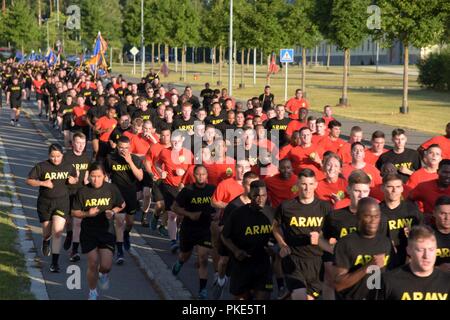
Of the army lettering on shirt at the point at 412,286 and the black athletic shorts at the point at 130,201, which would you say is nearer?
the army lettering on shirt at the point at 412,286

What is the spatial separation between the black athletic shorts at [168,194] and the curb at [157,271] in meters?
0.70

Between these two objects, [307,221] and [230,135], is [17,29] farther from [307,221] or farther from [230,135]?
[307,221]

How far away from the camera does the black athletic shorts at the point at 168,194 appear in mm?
11930

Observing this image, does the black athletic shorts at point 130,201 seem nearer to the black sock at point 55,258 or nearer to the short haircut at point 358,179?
the black sock at point 55,258

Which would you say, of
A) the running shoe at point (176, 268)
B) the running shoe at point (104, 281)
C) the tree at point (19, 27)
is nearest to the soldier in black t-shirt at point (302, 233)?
the running shoe at point (104, 281)

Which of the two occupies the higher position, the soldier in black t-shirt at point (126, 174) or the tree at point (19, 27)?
the tree at point (19, 27)

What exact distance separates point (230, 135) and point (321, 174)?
5402mm

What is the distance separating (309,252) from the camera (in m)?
7.68

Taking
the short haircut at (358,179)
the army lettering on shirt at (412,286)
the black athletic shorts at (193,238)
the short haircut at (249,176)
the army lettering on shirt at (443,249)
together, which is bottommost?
the black athletic shorts at (193,238)

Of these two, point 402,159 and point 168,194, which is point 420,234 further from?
point 168,194

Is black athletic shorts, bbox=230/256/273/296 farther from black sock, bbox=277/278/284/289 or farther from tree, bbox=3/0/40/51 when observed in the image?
tree, bbox=3/0/40/51

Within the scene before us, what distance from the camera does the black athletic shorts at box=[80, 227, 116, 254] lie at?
29.6ft

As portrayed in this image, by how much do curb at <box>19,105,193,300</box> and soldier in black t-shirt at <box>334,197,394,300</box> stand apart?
3270 mm
